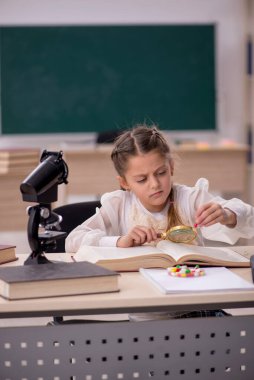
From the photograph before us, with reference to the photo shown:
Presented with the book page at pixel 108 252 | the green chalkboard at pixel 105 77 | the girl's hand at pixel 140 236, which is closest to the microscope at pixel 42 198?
the book page at pixel 108 252

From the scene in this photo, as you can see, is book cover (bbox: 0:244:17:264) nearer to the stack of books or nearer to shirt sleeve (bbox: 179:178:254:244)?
shirt sleeve (bbox: 179:178:254:244)

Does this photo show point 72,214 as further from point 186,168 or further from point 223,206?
point 186,168

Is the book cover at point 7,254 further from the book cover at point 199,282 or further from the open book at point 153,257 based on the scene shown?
the book cover at point 199,282

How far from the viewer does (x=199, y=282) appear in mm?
1666

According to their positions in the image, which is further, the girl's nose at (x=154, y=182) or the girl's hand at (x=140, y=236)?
the girl's nose at (x=154, y=182)

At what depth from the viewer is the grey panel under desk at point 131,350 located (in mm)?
1604

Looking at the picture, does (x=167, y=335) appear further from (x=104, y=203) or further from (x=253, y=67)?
(x=253, y=67)

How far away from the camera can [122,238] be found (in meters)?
2.00

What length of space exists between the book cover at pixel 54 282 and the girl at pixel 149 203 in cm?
46

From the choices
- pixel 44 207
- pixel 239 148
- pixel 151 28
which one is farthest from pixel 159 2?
pixel 44 207

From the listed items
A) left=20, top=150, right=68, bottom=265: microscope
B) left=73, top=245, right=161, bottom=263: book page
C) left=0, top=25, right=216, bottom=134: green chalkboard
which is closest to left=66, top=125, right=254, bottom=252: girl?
left=73, top=245, right=161, bottom=263: book page

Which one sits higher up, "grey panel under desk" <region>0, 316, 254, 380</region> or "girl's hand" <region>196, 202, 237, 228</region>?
"girl's hand" <region>196, 202, 237, 228</region>

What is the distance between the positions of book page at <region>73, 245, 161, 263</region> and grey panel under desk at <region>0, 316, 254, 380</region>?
0.82 ft

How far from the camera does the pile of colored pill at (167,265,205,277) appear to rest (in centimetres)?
173
